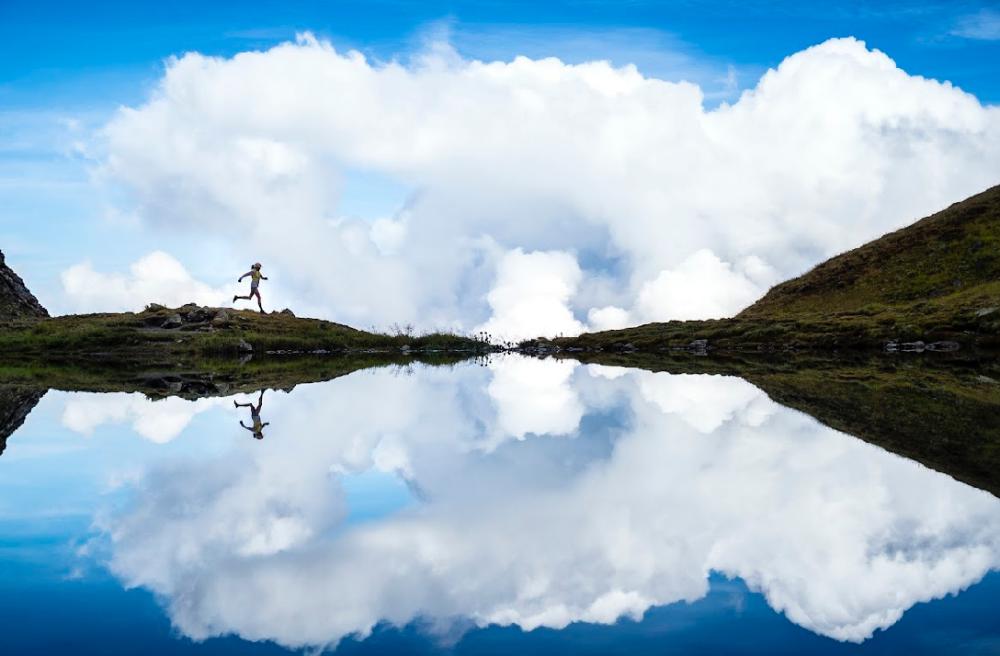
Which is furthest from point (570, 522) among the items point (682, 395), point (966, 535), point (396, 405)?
point (682, 395)

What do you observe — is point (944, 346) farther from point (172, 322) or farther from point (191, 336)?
point (172, 322)

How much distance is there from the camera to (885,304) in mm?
88625

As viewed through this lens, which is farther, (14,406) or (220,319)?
(220,319)

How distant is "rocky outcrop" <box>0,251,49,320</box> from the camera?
8988 centimetres

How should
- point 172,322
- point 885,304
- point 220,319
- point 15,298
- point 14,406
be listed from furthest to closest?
point 15,298 → point 885,304 → point 220,319 → point 172,322 → point 14,406

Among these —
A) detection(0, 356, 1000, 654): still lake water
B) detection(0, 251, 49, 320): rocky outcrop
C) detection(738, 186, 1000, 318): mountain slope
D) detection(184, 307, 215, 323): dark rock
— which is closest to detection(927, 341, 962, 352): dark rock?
detection(738, 186, 1000, 318): mountain slope

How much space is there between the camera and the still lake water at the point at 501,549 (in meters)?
7.84

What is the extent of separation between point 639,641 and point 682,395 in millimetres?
24351

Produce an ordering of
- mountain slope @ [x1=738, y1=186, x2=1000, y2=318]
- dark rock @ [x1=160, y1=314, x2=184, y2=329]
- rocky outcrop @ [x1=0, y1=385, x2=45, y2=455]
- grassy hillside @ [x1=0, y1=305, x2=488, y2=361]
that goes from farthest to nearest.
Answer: mountain slope @ [x1=738, y1=186, x2=1000, y2=318] < dark rock @ [x1=160, y1=314, x2=184, y2=329] < grassy hillside @ [x1=0, y1=305, x2=488, y2=361] < rocky outcrop @ [x1=0, y1=385, x2=45, y2=455]

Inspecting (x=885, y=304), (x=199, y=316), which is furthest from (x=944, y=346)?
(x=199, y=316)

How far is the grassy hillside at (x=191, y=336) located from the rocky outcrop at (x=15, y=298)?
30.2ft

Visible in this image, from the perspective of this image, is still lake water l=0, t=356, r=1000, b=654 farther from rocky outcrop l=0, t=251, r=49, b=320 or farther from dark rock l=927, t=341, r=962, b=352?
rocky outcrop l=0, t=251, r=49, b=320

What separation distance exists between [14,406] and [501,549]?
25018 mm

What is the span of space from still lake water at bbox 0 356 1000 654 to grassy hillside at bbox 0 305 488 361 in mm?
53317
